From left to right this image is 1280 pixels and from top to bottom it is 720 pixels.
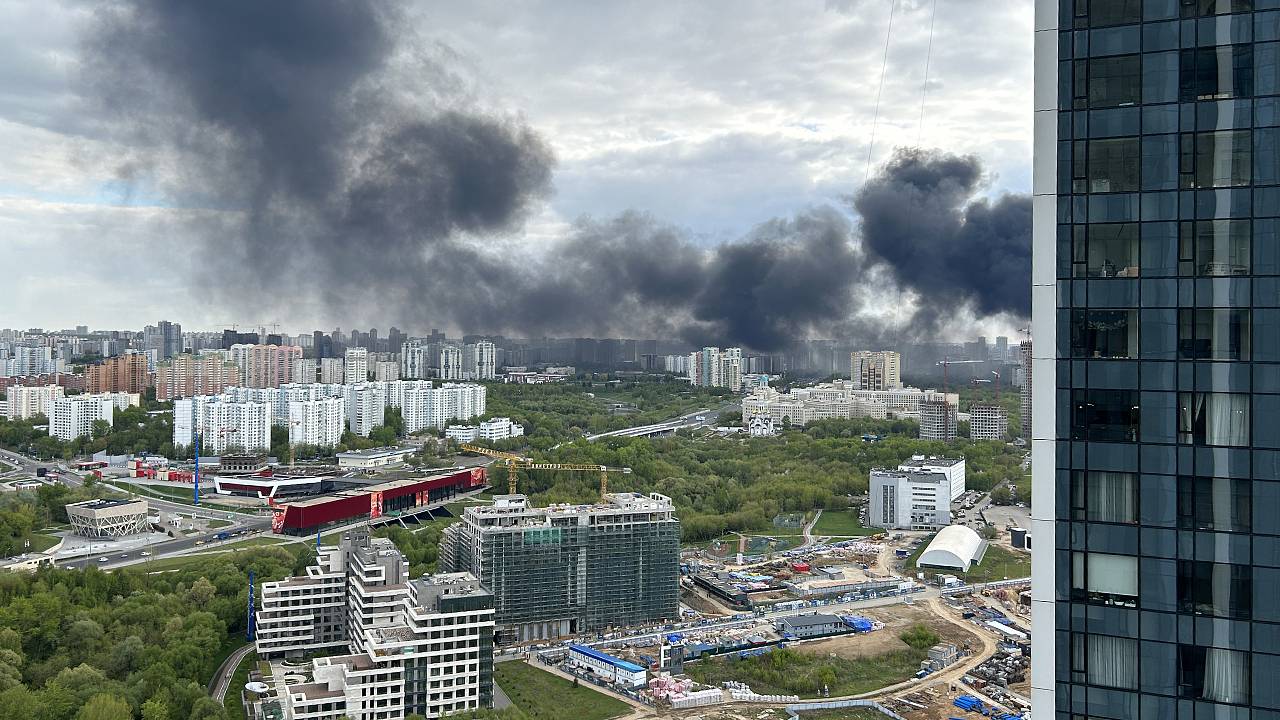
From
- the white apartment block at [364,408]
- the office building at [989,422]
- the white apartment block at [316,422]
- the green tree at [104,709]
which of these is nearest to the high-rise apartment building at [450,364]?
the white apartment block at [364,408]

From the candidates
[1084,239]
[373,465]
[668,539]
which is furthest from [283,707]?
[373,465]

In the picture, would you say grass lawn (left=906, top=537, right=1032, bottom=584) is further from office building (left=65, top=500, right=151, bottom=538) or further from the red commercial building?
office building (left=65, top=500, right=151, bottom=538)

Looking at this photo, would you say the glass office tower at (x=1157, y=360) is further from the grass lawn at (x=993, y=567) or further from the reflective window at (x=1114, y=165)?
the grass lawn at (x=993, y=567)

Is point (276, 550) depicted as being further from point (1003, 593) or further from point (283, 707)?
point (1003, 593)

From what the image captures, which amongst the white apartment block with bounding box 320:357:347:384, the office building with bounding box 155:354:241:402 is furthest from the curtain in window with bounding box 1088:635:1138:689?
the white apartment block with bounding box 320:357:347:384

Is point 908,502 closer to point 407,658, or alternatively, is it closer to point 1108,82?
point 407,658

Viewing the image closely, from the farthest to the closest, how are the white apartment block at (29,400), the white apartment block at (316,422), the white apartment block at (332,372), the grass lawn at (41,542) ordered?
the white apartment block at (332,372) < the white apartment block at (29,400) < the white apartment block at (316,422) < the grass lawn at (41,542)

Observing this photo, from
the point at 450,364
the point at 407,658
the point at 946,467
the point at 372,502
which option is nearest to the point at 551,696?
the point at 407,658
